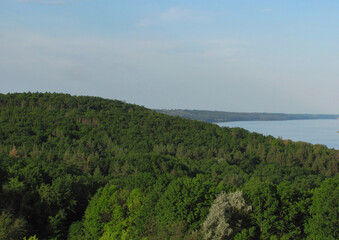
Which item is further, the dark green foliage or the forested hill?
the forested hill

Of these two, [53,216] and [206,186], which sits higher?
[206,186]

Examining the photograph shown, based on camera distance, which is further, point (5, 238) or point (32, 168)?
point (32, 168)

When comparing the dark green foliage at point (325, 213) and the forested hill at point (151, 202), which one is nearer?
the dark green foliage at point (325, 213)

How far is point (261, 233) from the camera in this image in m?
29.2

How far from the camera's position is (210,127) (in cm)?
10875

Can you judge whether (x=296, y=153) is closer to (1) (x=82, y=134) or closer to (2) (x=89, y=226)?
(1) (x=82, y=134)

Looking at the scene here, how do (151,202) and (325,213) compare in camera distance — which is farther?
(151,202)

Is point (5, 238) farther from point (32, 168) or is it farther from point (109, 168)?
point (109, 168)

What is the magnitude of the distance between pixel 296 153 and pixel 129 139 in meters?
35.0

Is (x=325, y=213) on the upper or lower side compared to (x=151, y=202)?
upper

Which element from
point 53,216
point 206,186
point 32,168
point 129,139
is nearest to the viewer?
point 206,186

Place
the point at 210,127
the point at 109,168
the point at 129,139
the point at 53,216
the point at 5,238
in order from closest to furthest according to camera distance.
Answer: the point at 5,238
the point at 53,216
the point at 109,168
the point at 129,139
the point at 210,127

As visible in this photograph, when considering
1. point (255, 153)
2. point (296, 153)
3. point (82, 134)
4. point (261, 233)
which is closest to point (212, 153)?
point (255, 153)

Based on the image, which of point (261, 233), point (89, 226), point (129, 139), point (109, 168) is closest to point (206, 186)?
point (261, 233)
